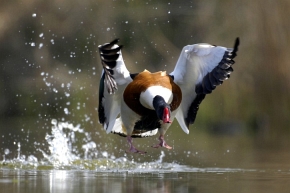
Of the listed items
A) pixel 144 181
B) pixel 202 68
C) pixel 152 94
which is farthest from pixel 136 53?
pixel 144 181

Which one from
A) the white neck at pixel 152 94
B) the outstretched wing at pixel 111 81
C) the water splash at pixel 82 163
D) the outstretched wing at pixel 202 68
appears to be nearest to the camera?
the outstretched wing at pixel 111 81

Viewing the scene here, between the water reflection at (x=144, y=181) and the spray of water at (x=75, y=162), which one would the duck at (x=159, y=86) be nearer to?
the spray of water at (x=75, y=162)

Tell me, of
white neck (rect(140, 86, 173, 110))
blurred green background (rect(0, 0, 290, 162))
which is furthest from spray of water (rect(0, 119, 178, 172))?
blurred green background (rect(0, 0, 290, 162))

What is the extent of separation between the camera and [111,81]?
9797mm

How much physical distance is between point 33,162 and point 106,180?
6.78 ft

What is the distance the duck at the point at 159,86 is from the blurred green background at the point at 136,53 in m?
5.07

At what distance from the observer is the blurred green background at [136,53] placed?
1636cm

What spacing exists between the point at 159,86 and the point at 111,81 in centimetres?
55

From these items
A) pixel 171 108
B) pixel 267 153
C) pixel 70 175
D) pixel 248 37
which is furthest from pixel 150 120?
pixel 248 37

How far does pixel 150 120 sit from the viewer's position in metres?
10.2

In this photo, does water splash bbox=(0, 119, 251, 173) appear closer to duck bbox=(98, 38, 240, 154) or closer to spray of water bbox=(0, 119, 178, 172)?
spray of water bbox=(0, 119, 178, 172)

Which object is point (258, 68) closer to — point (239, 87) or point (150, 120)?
point (239, 87)

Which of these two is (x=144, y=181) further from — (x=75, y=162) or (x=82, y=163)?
(x=75, y=162)

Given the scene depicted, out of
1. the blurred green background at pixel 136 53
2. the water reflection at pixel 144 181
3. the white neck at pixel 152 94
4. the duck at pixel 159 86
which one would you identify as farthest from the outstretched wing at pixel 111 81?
the blurred green background at pixel 136 53
